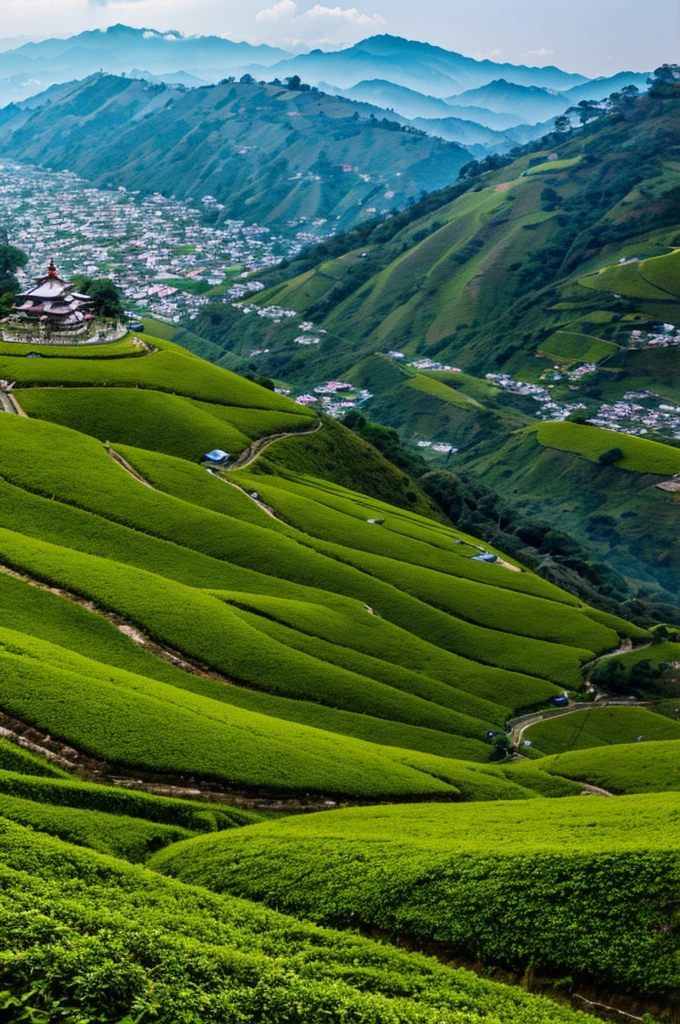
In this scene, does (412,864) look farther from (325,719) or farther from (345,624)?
(345,624)

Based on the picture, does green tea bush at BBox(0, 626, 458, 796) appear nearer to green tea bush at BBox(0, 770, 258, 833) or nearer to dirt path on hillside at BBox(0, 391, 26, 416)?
green tea bush at BBox(0, 770, 258, 833)

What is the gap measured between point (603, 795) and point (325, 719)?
16929mm

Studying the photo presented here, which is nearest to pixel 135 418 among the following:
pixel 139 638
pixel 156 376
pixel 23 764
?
pixel 156 376

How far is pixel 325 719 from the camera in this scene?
5384 centimetres

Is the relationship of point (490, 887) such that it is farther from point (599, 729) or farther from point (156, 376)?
point (156, 376)

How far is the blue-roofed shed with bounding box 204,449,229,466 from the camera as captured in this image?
300ft

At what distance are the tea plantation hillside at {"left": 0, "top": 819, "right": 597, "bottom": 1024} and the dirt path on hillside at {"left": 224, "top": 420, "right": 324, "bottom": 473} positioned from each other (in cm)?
6329

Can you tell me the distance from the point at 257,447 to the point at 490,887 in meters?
74.3

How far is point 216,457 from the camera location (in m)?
91.5

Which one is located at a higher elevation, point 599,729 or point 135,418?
point 135,418

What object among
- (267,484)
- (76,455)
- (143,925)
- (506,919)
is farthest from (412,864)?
(267,484)

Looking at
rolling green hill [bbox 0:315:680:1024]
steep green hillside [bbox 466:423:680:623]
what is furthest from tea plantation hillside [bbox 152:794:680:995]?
steep green hillside [bbox 466:423:680:623]

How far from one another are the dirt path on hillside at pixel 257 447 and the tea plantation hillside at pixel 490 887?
59949 millimetres

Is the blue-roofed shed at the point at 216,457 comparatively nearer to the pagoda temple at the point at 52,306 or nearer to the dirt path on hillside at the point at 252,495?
the dirt path on hillside at the point at 252,495
